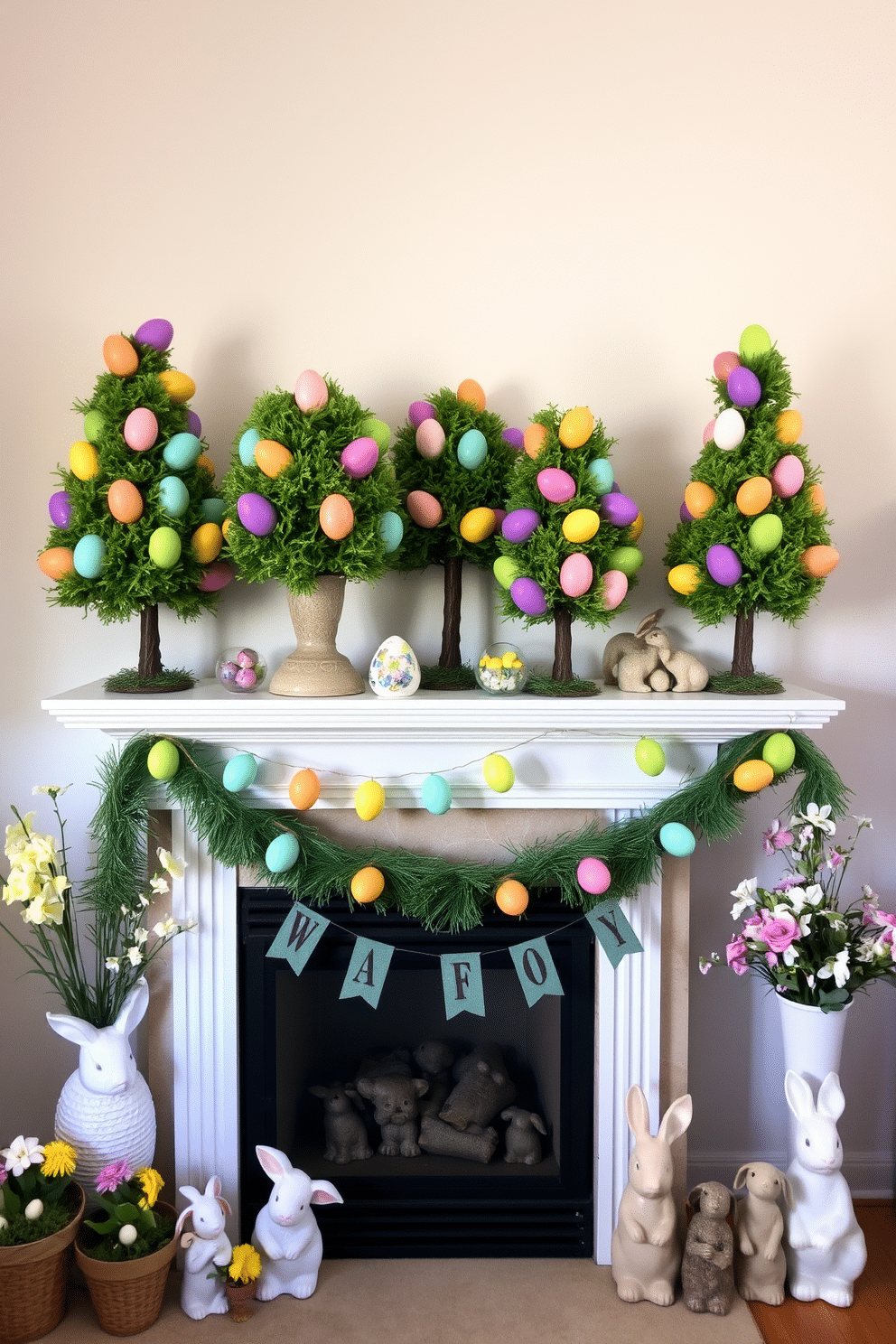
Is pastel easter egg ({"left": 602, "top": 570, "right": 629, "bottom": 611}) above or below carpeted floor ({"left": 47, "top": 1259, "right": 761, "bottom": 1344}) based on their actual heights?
above

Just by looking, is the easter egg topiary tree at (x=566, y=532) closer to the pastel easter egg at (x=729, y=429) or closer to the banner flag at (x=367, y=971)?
the pastel easter egg at (x=729, y=429)

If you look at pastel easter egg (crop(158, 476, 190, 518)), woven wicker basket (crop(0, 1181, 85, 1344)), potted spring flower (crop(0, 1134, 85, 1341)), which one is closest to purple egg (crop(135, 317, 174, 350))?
pastel easter egg (crop(158, 476, 190, 518))

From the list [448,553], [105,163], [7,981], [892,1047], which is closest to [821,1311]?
[892,1047]

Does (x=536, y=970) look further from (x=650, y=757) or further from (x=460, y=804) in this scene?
(x=650, y=757)

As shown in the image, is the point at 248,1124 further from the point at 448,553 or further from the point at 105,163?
the point at 105,163

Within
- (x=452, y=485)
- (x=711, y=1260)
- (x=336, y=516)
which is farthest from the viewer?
(x=452, y=485)

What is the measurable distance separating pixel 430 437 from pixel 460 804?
25.8 inches

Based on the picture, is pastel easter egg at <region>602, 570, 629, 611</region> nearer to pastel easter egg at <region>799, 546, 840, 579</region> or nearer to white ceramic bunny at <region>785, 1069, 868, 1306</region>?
pastel easter egg at <region>799, 546, 840, 579</region>

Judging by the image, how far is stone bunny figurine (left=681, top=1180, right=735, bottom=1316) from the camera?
1688mm

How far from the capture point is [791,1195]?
1.72 metres

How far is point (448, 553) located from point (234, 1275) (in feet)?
4.24

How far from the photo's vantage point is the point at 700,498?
1.72 meters

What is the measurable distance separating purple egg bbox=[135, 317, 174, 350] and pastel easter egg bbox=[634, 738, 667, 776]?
1.08m

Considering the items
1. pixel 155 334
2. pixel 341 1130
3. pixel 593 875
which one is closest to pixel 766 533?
pixel 593 875
